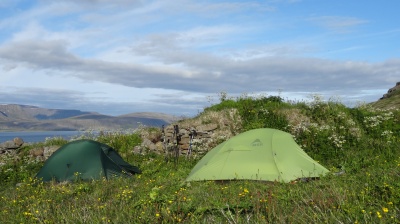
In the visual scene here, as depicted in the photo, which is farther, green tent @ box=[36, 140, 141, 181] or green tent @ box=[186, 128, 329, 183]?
green tent @ box=[36, 140, 141, 181]

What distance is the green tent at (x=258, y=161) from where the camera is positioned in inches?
478

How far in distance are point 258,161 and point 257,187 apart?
163 cm

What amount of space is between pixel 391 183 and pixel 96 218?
589 centimetres

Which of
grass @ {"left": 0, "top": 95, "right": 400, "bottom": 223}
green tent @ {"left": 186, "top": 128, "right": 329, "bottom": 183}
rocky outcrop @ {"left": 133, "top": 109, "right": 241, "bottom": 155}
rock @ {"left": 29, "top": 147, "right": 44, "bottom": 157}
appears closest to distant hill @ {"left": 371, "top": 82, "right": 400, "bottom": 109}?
grass @ {"left": 0, "top": 95, "right": 400, "bottom": 223}

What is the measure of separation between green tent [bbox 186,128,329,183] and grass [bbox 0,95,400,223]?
0.44 meters

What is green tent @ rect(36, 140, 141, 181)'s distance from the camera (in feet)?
46.6

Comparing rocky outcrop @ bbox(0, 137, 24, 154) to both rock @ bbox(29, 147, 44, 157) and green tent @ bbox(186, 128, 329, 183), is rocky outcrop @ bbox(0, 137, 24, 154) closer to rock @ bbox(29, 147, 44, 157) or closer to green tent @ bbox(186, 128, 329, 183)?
rock @ bbox(29, 147, 44, 157)

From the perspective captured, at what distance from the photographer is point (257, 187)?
1085 cm

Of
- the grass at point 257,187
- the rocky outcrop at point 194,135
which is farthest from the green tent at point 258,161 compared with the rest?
the rocky outcrop at point 194,135

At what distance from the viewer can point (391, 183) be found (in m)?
8.23

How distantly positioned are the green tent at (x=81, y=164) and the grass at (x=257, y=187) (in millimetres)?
509

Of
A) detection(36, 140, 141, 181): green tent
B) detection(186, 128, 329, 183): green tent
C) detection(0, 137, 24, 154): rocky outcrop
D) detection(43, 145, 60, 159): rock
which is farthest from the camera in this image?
detection(0, 137, 24, 154): rocky outcrop

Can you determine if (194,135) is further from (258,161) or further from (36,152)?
(36,152)

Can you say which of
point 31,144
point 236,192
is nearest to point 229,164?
point 236,192
